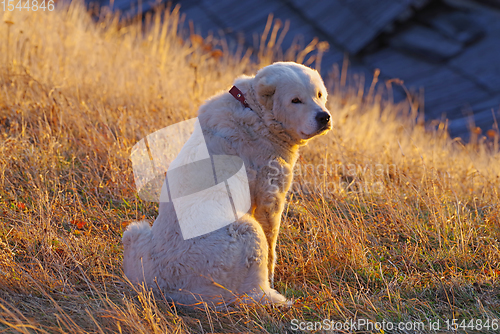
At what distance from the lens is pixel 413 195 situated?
13.2 feet

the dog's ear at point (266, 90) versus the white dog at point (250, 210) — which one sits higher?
the dog's ear at point (266, 90)

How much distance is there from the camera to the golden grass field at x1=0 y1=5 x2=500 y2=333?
2547 mm

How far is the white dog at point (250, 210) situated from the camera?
2.47 m

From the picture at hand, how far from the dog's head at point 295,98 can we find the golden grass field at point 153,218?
0.85 metres

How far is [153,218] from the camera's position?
369 centimetres

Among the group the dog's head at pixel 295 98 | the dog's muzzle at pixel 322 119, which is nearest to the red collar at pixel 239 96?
the dog's head at pixel 295 98

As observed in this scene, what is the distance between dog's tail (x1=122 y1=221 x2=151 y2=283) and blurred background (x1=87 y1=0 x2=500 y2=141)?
6.86 m

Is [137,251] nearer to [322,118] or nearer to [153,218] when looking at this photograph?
[153,218]

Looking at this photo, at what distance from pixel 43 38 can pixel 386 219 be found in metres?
5.51

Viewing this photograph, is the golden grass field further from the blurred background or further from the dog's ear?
the blurred background

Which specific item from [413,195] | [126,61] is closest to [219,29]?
[126,61]

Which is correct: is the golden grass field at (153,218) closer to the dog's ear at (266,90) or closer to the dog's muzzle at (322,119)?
the dog's muzzle at (322,119)

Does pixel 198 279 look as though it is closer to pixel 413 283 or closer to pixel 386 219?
pixel 413 283

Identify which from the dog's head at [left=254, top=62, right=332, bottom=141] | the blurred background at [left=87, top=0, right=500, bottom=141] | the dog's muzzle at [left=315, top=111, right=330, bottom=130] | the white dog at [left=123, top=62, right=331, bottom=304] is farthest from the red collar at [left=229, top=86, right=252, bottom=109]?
the blurred background at [left=87, top=0, right=500, bottom=141]
